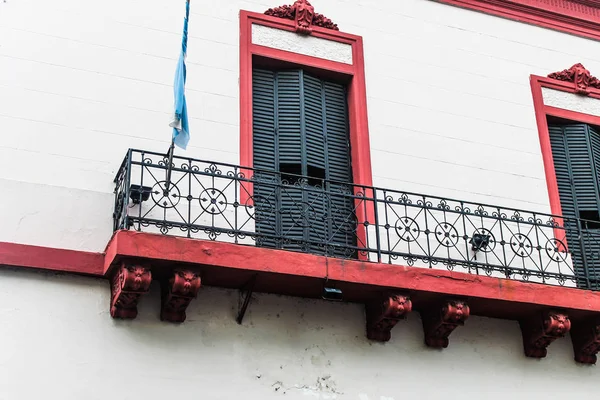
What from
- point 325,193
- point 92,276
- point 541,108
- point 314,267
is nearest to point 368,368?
point 314,267

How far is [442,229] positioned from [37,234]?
4217mm

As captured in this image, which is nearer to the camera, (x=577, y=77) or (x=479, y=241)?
(x=479, y=241)

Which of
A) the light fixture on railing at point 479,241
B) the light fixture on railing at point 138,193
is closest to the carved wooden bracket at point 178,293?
the light fixture on railing at point 138,193

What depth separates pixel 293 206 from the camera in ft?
32.0

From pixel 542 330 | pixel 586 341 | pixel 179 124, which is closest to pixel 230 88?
pixel 179 124

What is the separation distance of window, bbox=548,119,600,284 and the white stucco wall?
1.68 m

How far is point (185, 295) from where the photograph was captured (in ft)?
27.5

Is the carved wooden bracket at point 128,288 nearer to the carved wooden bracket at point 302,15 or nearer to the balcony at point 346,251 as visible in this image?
the balcony at point 346,251

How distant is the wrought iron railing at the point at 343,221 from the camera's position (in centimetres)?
890

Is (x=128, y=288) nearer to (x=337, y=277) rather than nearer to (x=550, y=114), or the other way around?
(x=337, y=277)

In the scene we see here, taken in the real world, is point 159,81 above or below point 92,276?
A: above

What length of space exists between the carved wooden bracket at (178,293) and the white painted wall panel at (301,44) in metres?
3.42

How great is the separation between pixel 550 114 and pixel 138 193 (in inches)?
228

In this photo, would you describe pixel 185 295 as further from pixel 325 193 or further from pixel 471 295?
pixel 471 295
